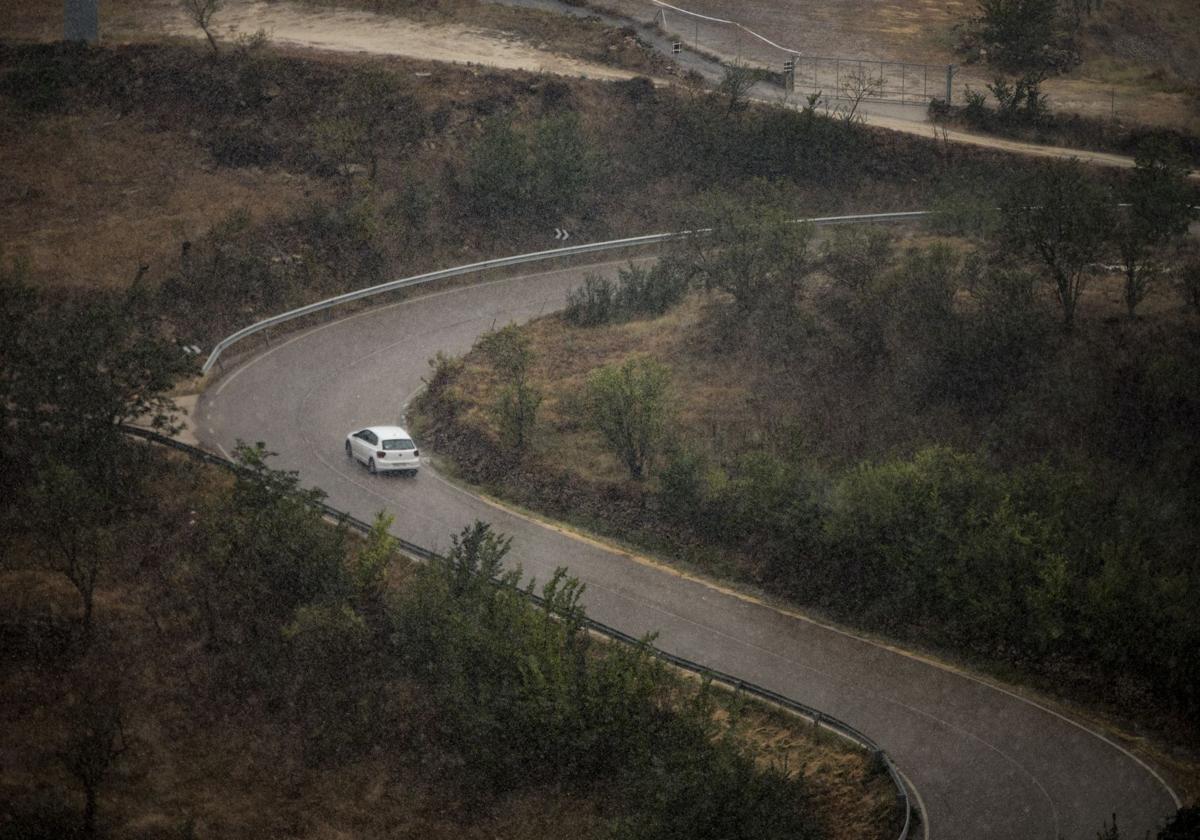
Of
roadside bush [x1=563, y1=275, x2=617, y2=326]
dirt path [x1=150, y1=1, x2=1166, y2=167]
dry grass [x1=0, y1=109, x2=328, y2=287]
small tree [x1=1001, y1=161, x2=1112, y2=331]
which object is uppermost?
dirt path [x1=150, y1=1, x2=1166, y2=167]

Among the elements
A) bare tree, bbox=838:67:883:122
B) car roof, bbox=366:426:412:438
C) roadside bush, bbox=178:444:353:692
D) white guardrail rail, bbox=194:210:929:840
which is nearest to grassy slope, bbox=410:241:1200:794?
car roof, bbox=366:426:412:438

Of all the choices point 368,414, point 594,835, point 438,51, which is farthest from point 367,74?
point 594,835

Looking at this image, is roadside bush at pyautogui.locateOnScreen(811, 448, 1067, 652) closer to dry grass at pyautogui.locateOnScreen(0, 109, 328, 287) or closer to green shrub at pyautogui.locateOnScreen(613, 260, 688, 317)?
green shrub at pyautogui.locateOnScreen(613, 260, 688, 317)

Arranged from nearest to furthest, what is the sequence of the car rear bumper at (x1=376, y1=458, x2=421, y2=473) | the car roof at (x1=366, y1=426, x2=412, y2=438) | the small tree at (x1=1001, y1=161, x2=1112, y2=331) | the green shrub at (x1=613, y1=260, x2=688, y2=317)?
→ 1. the car rear bumper at (x1=376, y1=458, x2=421, y2=473)
2. the car roof at (x1=366, y1=426, x2=412, y2=438)
3. the small tree at (x1=1001, y1=161, x2=1112, y2=331)
4. the green shrub at (x1=613, y1=260, x2=688, y2=317)

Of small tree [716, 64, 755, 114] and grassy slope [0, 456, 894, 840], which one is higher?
small tree [716, 64, 755, 114]

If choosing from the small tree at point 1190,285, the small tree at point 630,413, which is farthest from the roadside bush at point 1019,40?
the small tree at point 630,413

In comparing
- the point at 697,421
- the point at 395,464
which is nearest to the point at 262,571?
the point at 395,464
